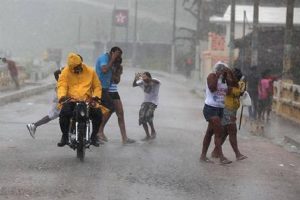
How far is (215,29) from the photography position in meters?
61.4

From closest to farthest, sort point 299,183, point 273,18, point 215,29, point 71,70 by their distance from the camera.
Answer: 1. point 299,183
2. point 71,70
3. point 273,18
4. point 215,29

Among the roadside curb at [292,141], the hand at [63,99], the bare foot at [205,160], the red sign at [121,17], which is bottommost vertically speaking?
the roadside curb at [292,141]

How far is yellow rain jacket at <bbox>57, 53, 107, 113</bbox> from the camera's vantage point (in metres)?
9.55

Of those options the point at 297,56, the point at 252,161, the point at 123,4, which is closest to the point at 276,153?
the point at 252,161

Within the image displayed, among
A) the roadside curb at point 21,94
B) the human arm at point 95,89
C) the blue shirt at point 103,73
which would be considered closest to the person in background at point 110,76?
the blue shirt at point 103,73

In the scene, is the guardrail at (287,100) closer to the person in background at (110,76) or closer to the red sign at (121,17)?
the person in background at (110,76)

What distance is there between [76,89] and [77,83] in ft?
0.36

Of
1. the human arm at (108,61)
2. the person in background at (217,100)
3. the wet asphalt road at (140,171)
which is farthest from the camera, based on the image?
the human arm at (108,61)

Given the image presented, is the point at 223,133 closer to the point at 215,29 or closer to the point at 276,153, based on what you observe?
the point at 276,153

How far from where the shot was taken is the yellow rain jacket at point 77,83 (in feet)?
31.3

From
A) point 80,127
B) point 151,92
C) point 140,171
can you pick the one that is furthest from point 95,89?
point 151,92

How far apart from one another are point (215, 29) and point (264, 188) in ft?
177

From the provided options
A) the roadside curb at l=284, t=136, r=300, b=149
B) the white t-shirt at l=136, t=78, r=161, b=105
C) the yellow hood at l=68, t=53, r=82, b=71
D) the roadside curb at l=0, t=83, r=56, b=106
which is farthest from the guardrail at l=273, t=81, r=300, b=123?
the yellow hood at l=68, t=53, r=82, b=71

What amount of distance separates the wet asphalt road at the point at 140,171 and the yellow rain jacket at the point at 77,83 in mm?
965
